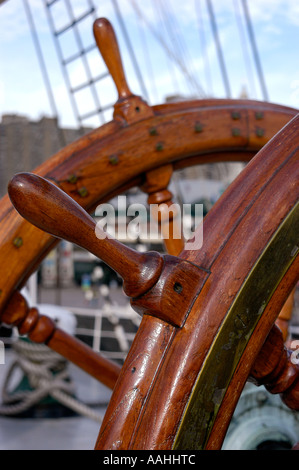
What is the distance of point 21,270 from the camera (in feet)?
2.79

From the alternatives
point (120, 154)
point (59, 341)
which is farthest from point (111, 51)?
point (59, 341)

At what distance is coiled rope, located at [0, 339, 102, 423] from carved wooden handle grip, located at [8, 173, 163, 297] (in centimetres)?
198

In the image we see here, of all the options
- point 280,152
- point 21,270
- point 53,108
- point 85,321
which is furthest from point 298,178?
point 85,321

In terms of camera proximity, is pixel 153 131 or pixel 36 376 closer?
pixel 153 131

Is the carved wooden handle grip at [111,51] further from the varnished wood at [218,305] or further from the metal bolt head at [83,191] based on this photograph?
the varnished wood at [218,305]

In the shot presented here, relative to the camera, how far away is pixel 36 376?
236 cm

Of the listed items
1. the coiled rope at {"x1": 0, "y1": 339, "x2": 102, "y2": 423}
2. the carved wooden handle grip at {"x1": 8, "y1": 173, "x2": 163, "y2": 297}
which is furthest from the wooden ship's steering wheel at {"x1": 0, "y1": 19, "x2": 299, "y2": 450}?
the coiled rope at {"x1": 0, "y1": 339, "x2": 102, "y2": 423}

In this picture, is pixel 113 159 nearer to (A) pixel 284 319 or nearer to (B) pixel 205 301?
(A) pixel 284 319

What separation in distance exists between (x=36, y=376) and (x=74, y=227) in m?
2.14

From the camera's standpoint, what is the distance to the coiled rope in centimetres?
227

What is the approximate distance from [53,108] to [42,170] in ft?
11.9

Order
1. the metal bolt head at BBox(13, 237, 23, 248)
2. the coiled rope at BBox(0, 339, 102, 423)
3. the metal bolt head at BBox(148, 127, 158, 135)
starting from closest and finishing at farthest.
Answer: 1. the metal bolt head at BBox(13, 237, 23, 248)
2. the metal bolt head at BBox(148, 127, 158, 135)
3. the coiled rope at BBox(0, 339, 102, 423)

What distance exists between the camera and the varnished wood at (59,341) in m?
0.96

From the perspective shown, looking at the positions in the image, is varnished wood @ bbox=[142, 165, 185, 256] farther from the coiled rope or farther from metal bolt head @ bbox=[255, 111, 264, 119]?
the coiled rope
